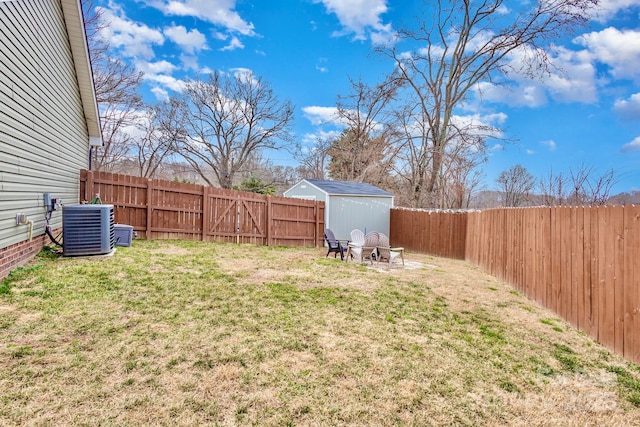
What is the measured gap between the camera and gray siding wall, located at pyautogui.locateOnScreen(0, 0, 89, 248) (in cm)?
413

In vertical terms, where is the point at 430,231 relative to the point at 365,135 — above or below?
below

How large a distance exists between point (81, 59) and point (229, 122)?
609 inches

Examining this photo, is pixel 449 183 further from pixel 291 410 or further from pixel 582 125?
pixel 291 410

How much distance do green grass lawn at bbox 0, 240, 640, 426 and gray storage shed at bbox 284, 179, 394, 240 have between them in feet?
25.0

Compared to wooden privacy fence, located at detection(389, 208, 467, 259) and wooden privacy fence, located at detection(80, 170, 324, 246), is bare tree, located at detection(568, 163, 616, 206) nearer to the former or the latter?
wooden privacy fence, located at detection(389, 208, 467, 259)

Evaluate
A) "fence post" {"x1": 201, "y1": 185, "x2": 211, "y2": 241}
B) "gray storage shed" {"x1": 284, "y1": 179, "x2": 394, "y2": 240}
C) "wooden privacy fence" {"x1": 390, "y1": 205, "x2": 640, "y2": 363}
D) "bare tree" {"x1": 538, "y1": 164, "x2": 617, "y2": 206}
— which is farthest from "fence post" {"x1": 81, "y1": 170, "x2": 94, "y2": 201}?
"bare tree" {"x1": 538, "y1": 164, "x2": 617, "y2": 206}

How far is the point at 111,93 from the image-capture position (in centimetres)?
1582

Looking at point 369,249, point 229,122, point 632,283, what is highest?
point 229,122

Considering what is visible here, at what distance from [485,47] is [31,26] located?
1915 centimetres

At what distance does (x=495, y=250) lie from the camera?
7.69 meters

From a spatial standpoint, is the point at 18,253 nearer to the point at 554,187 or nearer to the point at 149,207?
the point at 149,207

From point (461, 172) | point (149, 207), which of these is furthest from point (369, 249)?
point (461, 172)

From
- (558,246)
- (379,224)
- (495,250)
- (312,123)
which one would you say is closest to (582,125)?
(495,250)

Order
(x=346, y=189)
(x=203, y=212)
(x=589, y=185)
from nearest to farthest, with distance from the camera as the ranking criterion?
(x=589, y=185), (x=203, y=212), (x=346, y=189)
